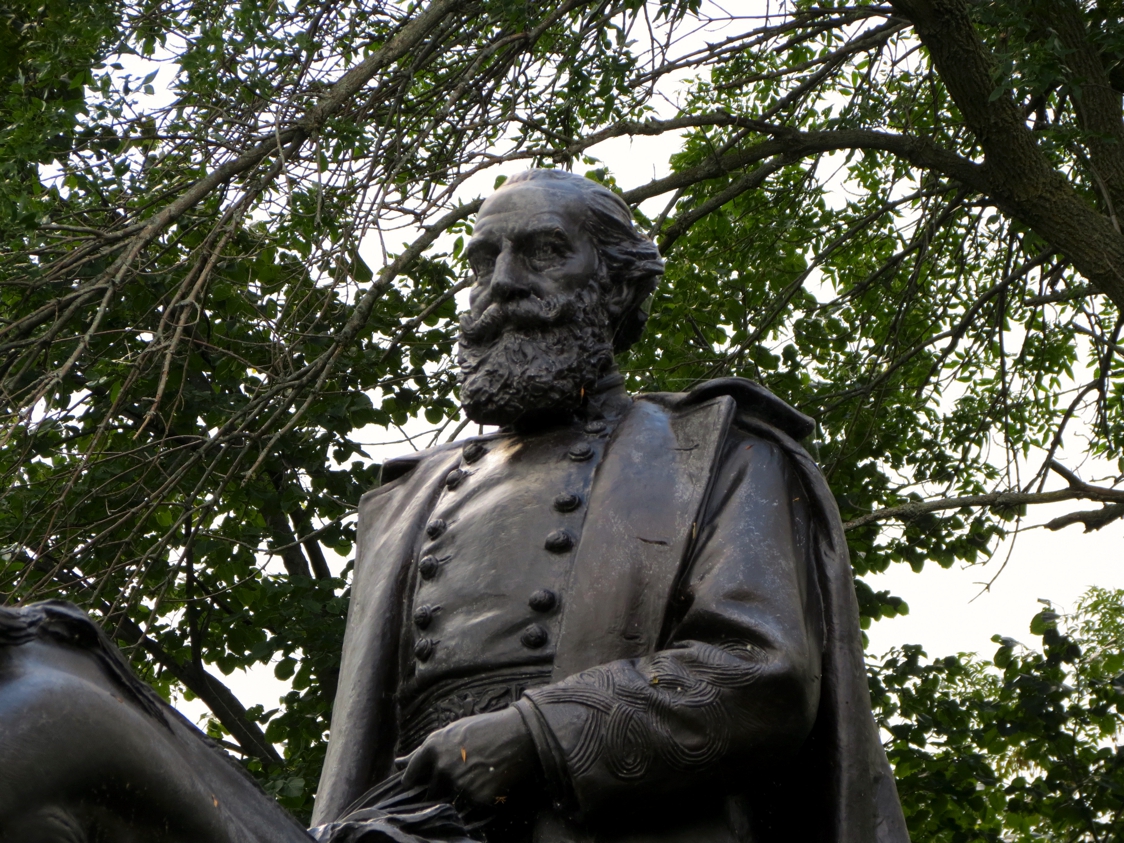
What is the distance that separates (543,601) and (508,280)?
716 mm

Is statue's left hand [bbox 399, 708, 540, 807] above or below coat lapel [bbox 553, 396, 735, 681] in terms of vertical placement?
below

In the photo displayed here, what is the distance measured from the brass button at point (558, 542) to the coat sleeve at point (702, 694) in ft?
0.82

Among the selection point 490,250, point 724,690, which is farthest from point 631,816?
point 490,250

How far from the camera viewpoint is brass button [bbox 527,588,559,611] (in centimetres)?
354

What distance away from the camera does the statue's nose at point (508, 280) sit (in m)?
3.88

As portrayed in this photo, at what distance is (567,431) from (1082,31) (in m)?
5.80

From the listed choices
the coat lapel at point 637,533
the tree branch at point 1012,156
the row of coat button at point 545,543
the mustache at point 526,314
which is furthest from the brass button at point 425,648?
the tree branch at point 1012,156

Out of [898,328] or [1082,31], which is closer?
[1082,31]

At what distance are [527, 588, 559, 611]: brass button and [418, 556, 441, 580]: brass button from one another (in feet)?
0.95

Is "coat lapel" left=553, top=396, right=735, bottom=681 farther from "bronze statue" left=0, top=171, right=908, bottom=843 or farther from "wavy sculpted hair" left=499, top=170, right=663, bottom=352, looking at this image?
"wavy sculpted hair" left=499, top=170, right=663, bottom=352

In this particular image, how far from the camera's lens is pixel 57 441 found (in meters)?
7.81

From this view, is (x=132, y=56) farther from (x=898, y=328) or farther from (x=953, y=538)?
(x=953, y=538)

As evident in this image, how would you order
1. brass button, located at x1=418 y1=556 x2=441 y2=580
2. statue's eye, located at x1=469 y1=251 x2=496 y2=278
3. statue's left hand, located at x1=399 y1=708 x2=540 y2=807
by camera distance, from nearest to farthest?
statue's left hand, located at x1=399 y1=708 x2=540 y2=807, brass button, located at x1=418 y1=556 x2=441 y2=580, statue's eye, located at x1=469 y1=251 x2=496 y2=278

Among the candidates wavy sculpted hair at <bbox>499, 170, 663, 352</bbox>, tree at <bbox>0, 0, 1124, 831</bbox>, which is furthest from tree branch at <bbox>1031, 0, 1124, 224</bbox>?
wavy sculpted hair at <bbox>499, 170, 663, 352</bbox>
